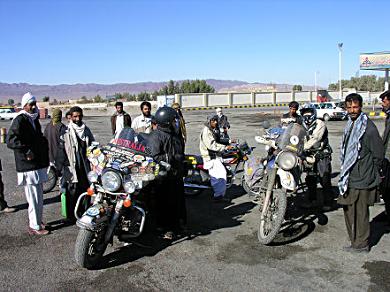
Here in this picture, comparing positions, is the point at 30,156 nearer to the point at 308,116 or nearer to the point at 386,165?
the point at 308,116

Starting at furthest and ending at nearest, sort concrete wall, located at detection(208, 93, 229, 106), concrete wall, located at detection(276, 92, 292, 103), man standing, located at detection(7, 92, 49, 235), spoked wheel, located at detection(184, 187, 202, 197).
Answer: concrete wall, located at detection(276, 92, 292, 103) → concrete wall, located at detection(208, 93, 229, 106) → spoked wheel, located at detection(184, 187, 202, 197) → man standing, located at detection(7, 92, 49, 235)

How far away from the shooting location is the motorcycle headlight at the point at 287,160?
5.12m

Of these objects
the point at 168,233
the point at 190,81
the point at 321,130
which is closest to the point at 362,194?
the point at 321,130

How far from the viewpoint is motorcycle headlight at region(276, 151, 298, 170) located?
5125 mm

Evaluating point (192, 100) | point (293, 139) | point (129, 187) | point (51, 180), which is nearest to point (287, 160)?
point (293, 139)

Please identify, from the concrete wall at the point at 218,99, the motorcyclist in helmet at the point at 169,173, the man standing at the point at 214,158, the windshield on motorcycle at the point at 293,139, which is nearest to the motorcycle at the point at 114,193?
the motorcyclist in helmet at the point at 169,173

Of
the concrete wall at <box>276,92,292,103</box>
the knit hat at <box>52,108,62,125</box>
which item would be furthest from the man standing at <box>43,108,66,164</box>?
the concrete wall at <box>276,92,292,103</box>

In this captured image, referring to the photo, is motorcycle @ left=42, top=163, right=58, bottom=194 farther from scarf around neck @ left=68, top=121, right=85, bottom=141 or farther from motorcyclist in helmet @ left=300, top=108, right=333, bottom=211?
motorcyclist in helmet @ left=300, top=108, right=333, bottom=211

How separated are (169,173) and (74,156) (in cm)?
165

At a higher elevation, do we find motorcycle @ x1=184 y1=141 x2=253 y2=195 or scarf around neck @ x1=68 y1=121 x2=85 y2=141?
scarf around neck @ x1=68 y1=121 x2=85 y2=141

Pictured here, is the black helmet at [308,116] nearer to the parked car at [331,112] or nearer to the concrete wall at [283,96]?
the parked car at [331,112]

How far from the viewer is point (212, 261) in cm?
480

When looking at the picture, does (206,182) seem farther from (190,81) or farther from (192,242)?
(190,81)

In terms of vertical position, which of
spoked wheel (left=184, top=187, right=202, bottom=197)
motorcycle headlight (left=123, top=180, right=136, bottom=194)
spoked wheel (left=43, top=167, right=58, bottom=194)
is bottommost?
spoked wheel (left=184, top=187, right=202, bottom=197)
